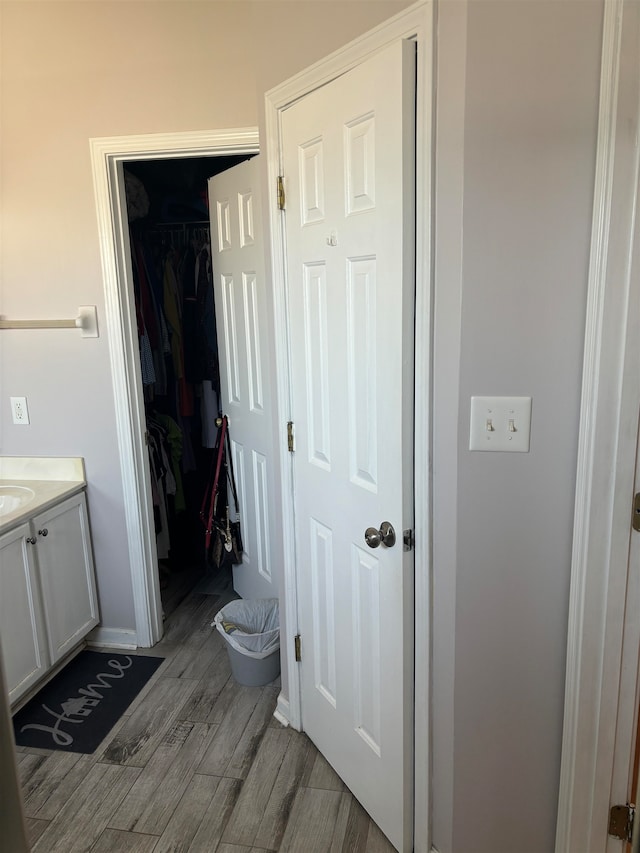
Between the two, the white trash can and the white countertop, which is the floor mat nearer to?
the white trash can

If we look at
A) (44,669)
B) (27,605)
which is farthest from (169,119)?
(44,669)

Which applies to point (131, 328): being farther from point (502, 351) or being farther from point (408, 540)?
point (502, 351)

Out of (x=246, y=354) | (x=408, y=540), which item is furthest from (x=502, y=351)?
(x=246, y=354)

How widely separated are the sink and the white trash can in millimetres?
915

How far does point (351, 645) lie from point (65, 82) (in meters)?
2.25

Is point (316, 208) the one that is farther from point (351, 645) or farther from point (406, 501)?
point (351, 645)

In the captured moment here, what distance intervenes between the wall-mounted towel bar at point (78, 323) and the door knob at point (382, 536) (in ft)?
5.04

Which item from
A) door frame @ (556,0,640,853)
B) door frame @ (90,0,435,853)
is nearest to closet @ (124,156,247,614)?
door frame @ (90,0,435,853)

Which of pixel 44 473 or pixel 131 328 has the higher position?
pixel 131 328

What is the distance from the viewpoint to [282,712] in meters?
2.21

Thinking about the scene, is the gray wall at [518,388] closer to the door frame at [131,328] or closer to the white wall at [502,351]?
the white wall at [502,351]

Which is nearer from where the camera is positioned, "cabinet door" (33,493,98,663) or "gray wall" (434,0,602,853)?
"gray wall" (434,0,602,853)

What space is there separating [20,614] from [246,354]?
1.35 meters

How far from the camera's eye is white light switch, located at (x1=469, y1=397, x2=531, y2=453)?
1.29m
